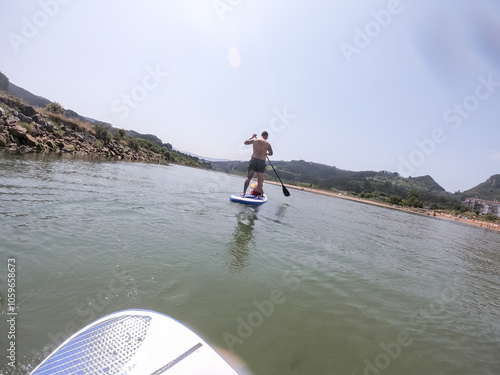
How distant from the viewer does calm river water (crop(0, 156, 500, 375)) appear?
87.5 inches

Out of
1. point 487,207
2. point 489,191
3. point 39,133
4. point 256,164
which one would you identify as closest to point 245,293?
point 256,164

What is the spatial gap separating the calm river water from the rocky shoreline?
1581cm

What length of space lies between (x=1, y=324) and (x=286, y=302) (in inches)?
113

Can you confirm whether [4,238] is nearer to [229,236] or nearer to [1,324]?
[1,324]

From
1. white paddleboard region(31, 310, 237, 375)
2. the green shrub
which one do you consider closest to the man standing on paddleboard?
white paddleboard region(31, 310, 237, 375)

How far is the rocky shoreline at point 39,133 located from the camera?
16.4m

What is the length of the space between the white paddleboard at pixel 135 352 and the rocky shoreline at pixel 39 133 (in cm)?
1905

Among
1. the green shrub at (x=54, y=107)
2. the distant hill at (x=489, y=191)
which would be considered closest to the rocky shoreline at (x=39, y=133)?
the green shrub at (x=54, y=107)

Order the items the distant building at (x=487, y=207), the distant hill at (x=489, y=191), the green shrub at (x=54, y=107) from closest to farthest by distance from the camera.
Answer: the green shrub at (x=54, y=107), the distant building at (x=487, y=207), the distant hill at (x=489, y=191)

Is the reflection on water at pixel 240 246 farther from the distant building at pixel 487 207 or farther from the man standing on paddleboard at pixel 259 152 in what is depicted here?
the distant building at pixel 487 207

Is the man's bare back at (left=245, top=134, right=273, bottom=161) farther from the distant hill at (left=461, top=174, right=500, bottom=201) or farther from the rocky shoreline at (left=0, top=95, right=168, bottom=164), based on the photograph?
the distant hill at (left=461, top=174, right=500, bottom=201)

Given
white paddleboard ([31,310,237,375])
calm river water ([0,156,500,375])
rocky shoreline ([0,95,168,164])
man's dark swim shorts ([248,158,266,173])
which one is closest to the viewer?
white paddleboard ([31,310,237,375])

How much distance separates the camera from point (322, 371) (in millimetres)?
2041

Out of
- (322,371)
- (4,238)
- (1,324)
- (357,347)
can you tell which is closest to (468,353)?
(357,347)
